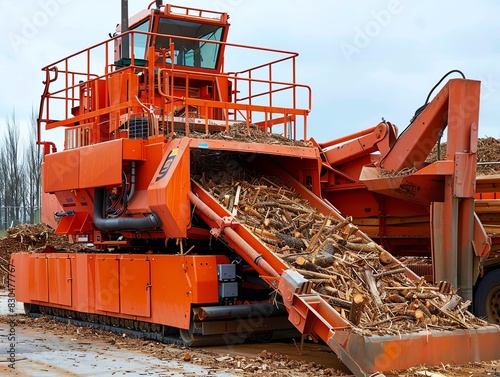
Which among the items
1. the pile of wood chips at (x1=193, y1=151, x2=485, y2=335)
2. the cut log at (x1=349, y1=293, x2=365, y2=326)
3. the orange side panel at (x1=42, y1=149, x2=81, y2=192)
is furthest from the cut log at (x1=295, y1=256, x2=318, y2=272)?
the orange side panel at (x1=42, y1=149, x2=81, y2=192)

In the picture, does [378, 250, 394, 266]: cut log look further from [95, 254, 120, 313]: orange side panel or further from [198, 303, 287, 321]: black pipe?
[95, 254, 120, 313]: orange side panel

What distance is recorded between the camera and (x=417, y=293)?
9781mm

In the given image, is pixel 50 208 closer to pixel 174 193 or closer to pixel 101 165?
pixel 101 165

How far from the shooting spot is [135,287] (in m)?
12.3

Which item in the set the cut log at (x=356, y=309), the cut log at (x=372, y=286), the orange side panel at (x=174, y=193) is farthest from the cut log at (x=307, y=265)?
the orange side panel at (x=174, y=193)

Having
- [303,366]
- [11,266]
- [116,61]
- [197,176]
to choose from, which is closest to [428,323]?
[303,366]

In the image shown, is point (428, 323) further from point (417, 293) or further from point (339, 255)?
point (339, 255)

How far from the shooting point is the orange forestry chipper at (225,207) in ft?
33.1

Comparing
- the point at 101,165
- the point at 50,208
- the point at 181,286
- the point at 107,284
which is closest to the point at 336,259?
the point at 181,286

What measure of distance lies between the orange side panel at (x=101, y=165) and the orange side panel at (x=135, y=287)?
1276 millimetres

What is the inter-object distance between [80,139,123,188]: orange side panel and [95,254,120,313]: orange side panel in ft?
4.03

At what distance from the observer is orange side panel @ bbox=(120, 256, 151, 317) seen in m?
12.0

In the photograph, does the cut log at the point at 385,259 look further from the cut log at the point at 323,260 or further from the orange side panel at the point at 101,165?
the orange side panel at the point at 101,165

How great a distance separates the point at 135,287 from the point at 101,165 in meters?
2.06
